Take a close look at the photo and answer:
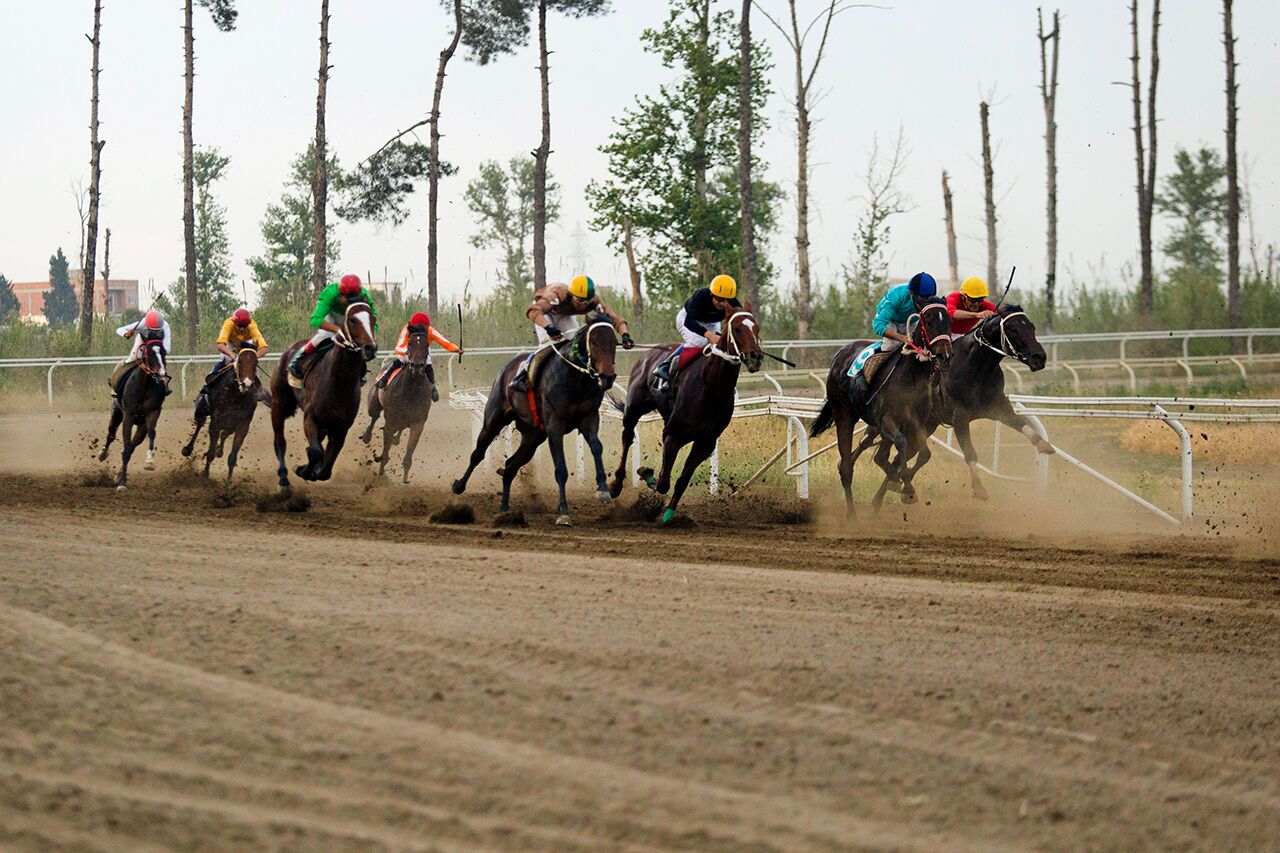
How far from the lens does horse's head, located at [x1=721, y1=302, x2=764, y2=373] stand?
41.9 ft

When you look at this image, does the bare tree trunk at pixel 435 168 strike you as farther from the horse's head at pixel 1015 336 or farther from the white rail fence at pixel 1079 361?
the horse's head at pixel 1015 336

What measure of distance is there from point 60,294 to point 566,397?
9673cm

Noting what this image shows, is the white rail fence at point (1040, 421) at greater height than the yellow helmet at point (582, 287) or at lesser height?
lesser

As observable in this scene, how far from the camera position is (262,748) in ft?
16.3

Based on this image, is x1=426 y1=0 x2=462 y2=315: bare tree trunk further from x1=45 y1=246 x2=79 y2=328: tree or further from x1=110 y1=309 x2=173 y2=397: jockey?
x1=45 y1=246 x2=79 y2=328: tree

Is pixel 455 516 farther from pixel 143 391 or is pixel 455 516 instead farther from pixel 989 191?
pixel 989 191

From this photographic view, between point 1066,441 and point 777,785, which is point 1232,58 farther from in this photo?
point 777,785

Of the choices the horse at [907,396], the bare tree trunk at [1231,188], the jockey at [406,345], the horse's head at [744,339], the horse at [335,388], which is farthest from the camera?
the bare tree trunk at [1231,188]

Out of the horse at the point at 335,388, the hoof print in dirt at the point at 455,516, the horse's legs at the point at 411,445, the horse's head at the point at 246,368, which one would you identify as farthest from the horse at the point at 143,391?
the hoof print in dirt at the point at 455,516

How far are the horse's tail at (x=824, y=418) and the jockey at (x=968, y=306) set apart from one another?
1.45 meters

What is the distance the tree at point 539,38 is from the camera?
33.8 metres

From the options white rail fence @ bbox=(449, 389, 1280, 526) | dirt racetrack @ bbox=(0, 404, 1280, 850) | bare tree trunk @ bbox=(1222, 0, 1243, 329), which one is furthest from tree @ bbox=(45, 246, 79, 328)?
dirt racetrack @ bbox=(0, 404, 1280, 850)

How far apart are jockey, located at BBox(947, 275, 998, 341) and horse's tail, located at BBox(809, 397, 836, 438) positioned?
145 centimetres

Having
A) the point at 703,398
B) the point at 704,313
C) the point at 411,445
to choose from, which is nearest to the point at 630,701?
the point at 703,398
